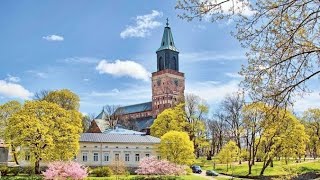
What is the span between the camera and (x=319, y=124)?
58.6 meters

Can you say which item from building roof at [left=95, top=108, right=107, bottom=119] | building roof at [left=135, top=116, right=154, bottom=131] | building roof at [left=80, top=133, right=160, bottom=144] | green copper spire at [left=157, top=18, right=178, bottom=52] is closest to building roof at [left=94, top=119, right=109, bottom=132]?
building roof at [left=95, top=108, right=107, bottom=119]

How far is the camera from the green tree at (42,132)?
3862 centimetres

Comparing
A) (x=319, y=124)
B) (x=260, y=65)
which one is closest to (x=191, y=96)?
(x=319, y=124)

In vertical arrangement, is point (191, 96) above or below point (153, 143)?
Answer: above

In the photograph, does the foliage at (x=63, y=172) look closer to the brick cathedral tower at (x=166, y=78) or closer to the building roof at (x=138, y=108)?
the brick cathedral tower at (x=166, y=78)

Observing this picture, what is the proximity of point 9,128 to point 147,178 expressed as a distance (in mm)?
13462

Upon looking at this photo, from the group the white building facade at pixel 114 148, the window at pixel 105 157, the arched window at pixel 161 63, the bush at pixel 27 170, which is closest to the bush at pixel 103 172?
the bush at pixel 27 170

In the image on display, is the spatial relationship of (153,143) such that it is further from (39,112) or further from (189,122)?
(39,112)

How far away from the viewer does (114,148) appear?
172ft

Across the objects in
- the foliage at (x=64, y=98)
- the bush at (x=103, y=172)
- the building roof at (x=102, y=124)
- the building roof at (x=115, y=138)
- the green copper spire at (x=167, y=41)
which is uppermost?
the green copper spire at (x=167, y=41)

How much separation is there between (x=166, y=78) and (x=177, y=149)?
45.3 meters

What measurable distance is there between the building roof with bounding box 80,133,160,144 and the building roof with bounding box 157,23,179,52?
36425 mm

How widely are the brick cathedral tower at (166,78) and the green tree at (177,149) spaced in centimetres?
4263

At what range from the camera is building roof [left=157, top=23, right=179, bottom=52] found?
88.8 meters
